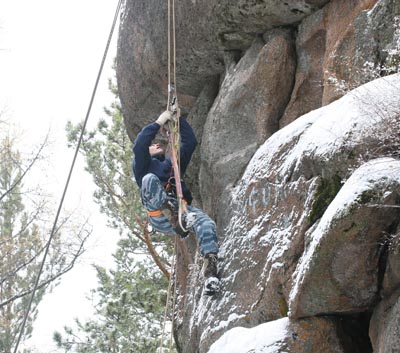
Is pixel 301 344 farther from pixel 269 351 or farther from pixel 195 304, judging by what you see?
pixel 195 304

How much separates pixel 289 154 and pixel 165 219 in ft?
6.47

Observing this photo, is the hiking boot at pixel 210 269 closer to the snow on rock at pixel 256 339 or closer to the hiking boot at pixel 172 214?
the hiking boot at pixel 172 214

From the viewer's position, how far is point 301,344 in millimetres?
5309

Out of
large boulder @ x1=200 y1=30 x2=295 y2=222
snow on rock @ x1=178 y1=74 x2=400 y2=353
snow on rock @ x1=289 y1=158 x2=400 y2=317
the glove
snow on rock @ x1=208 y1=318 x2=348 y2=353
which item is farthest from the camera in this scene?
large boulder @ x1=200 y1=30 x2=295 y2=222

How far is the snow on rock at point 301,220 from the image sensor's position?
5020 millimetres

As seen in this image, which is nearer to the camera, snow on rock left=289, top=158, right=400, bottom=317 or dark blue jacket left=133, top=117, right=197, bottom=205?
snow on rock left=289, top=158, right=400, bottom=317

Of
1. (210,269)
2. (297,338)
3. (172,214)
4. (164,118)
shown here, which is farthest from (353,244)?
(164,118)

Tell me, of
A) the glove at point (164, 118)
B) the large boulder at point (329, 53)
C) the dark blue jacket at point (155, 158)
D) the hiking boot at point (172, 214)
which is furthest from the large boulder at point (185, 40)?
the hiking boot at point (172, 214)

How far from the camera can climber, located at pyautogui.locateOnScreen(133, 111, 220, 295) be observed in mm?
7379

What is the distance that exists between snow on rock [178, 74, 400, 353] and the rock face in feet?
0.04

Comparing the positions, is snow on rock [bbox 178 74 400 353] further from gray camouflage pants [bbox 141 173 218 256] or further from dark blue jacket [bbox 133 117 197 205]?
dark blue jacket [bbox 133 117 197 205]

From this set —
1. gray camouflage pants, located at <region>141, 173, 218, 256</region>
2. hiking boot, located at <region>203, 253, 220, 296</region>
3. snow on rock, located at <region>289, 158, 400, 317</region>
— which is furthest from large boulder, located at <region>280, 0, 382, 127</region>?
hiking boot, located at <region>203, 253, 220, 296</region>

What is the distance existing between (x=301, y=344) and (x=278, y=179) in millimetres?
1743

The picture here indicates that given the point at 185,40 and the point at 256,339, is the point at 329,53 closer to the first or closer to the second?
the point at 185,40
